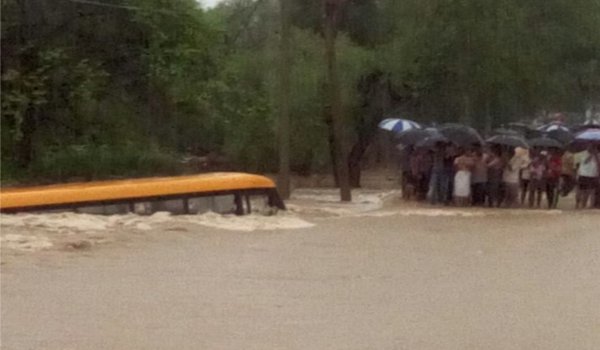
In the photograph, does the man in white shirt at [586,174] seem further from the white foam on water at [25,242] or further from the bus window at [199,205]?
the white foam on water at [25,242]

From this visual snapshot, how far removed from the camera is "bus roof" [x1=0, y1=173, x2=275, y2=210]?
18922 millimetres

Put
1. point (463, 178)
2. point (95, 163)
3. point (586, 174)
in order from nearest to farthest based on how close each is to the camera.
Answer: point (463, 178) → point (586, 174) → point (95, 163)

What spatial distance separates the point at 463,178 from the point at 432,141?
1108 millimetres

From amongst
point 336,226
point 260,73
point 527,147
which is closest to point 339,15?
point 260,73

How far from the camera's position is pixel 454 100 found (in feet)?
116

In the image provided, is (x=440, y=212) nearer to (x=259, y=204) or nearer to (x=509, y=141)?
(x=509, y=141)

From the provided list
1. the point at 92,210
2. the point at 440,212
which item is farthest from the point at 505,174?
the point at 92,210

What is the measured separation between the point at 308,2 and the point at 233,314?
30387 mm

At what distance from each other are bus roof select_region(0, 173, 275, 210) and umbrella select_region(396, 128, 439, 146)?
Answer: 659 centimetres

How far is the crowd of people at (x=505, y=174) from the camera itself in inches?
1057

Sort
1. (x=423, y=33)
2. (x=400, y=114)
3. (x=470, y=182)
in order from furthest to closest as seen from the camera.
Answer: (x=400, y=114)
(x=423, y=33)
(x=470, y=182)

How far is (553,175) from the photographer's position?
27.4 m

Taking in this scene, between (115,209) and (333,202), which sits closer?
(115,209)

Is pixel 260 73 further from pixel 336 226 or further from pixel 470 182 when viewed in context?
pixel 336 226
